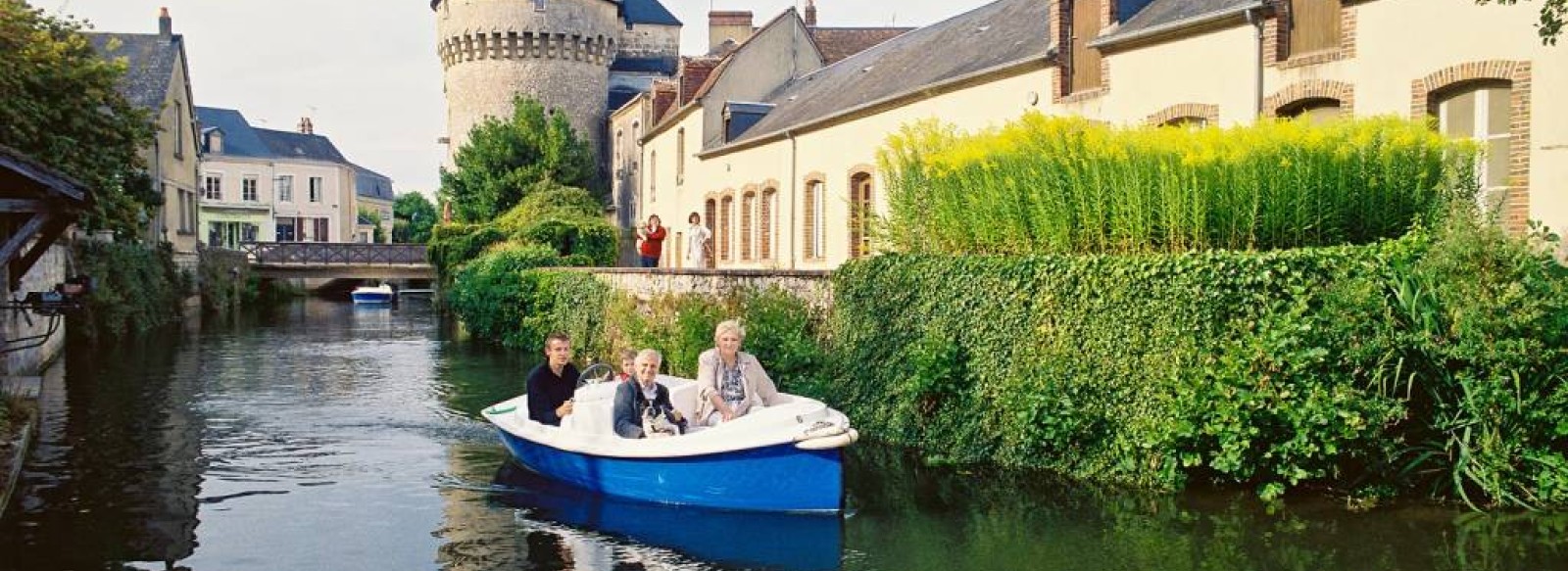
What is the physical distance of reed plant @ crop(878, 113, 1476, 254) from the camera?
431 inches

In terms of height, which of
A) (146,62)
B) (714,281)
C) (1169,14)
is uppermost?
(146,62)

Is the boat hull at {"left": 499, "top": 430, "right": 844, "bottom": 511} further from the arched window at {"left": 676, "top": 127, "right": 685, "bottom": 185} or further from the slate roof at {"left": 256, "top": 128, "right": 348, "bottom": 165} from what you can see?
the slate roof at {"left": 256, "top": 128, "right": 348, "bottom": 165}

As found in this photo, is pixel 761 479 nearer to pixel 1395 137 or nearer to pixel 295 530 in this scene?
pixel 295 530

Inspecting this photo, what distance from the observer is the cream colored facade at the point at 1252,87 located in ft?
39.3

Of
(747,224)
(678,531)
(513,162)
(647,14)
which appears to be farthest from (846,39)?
(678,531)

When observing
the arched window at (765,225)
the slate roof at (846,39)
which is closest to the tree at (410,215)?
the slate roof at (846,39)

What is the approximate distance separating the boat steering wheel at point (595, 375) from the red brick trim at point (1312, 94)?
737 centimetres

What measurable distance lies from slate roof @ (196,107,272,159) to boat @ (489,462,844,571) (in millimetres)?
67551

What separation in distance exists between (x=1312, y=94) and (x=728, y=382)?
7114mm

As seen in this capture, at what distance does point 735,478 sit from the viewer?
32.7 ft

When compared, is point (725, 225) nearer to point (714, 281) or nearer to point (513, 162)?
point (714, 281)

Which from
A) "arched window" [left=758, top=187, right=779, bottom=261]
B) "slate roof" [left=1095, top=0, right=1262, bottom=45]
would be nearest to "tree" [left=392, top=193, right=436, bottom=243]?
"arched window" [left=758, top=187, right=779, bottom=261]

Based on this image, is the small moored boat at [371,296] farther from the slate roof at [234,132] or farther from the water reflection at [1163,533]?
the water reflection at [1163,533]

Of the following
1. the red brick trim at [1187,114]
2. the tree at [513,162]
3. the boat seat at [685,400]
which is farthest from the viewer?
the tree at [513,162]
